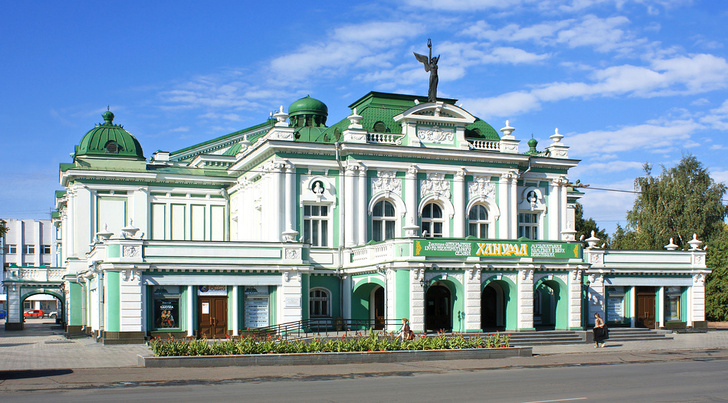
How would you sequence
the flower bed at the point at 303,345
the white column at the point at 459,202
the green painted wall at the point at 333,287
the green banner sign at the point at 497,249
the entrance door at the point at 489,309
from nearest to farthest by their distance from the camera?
1. the flower bed at the point at 303,345
2. the green banner sign at the point at 497,249
3. the green painted wall at the point at 333,287
4. the entrance door at the point at 489,309
5. the white column at the point at 459,202

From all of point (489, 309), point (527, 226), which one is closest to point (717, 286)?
point (527, 226)

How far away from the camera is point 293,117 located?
46.1m

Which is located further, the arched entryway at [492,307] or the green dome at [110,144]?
the green dome at [110,144]

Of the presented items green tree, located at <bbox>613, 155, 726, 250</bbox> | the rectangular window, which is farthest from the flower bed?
green tree, located at <bbox>613, 155, 726, 250</bbox>

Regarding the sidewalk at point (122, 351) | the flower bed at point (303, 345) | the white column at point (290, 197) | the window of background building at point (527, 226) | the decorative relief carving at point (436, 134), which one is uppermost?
the decorative relief carving at point (436, 134)

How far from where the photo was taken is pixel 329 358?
82.6 feet

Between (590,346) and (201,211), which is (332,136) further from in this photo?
(590,346)

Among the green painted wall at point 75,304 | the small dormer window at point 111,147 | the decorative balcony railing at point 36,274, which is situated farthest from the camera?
the decorative balcony railing at point 36,274

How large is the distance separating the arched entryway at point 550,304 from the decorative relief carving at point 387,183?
8.78m

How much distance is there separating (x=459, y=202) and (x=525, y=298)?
7.78 meters

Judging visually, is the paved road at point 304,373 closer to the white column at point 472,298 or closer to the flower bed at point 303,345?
the flower bed at point 303,345

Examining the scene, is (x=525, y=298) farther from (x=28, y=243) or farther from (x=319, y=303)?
(x=28, y=243)

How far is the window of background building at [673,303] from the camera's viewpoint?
44.0m

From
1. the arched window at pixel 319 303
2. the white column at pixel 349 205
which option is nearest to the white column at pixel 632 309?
the white column at pixel 349 205
